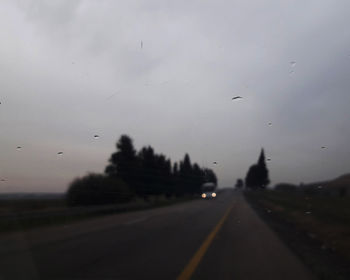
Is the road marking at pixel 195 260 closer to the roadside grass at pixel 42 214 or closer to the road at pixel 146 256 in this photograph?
the road at pixel 146 256

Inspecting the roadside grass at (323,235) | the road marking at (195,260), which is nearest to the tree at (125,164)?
the roadside grass at (323,235)

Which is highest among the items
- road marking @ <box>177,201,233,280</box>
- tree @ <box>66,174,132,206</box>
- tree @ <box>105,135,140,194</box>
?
tree @ <box>105,135,140,194</box>

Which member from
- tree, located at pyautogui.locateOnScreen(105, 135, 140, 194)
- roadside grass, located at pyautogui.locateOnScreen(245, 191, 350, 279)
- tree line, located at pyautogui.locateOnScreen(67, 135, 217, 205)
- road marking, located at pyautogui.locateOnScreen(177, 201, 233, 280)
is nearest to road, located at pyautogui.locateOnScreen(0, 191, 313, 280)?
road marking, located at pyautogui.locateOnScreen(177, 201, 233, 280)

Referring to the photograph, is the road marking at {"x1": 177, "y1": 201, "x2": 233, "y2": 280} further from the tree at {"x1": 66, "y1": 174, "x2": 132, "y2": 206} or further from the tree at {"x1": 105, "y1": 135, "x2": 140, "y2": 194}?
the tree at {"x1": 105, "y1": 135, "x2": 140, "y2": 194}

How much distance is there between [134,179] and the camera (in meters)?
45.2

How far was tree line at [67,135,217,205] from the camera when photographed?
1329 inches

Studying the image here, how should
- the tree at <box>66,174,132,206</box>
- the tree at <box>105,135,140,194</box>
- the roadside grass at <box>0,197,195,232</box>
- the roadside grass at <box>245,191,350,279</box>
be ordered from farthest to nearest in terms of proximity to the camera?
1. the tree at <box>105,135,140,194</box>
2. the tree at <box>66,174,132,206</box>
3. the roadside grass at <box>0,197,195,232</box>
4. the roadside grass at <box>245,191,350,279</box>

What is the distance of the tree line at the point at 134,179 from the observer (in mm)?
33750

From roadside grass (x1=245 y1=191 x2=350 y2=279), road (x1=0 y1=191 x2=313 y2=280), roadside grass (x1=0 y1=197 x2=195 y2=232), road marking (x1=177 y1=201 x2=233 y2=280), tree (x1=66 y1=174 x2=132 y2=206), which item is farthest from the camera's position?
tree (x1=66 y1=174 x2=132 y2=206)

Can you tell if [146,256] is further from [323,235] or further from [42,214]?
[42,214]

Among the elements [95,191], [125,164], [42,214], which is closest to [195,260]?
[42,214]

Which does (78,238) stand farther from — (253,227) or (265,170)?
(265,170)

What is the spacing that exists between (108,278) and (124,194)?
97.3 feet

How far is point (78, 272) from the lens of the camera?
365 inches
